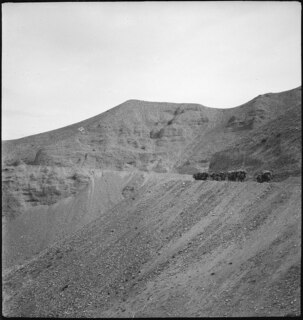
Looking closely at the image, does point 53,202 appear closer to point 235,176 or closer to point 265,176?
point 235,176

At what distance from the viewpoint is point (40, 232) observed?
84.0ft

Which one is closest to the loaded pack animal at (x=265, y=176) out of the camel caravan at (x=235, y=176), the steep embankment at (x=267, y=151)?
the camel caravan at (x=235, y=176)

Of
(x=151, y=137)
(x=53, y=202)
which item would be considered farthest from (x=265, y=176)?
(x=151, y=137)

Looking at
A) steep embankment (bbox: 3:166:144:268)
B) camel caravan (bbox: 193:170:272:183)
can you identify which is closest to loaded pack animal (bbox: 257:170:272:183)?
camel caravan (bbox: 193:170:272:183)

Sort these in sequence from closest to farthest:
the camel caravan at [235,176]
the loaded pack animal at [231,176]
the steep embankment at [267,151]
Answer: the camel caravan at [235,176], the steep embankment at [267,151], the loaded pack animal at [231,176]

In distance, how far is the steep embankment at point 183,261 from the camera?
28.3 ft

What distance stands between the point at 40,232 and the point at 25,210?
4.99 metres

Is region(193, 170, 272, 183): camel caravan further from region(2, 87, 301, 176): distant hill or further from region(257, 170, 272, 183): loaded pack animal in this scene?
region(2, 87, 301, 176): distant hill

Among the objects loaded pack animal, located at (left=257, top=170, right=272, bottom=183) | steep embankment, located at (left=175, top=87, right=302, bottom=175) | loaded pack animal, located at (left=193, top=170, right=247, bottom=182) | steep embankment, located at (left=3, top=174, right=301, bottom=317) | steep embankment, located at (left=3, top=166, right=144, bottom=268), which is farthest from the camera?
steep embankment, located at (left=3, top=166, right=144, bottom=268)

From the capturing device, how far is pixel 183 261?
11281 millimetres

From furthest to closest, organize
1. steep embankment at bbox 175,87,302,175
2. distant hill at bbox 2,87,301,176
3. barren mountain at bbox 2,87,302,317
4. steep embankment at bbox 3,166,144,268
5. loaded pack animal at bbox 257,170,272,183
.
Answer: distant hill at bbox 2,87,301,176
steep embankment at bbox 3,166,144,268
steep embankment at bbox 175,87,302,175
loaded pack animal at bbox 257,170,272,183
barren mountain at bbox 2,87,302,317

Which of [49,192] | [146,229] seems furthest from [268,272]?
[49,192]

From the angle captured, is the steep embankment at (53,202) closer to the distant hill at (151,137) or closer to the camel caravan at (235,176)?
the distant hill at (151,137)

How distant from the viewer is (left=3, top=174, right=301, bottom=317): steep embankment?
8.63 meters
